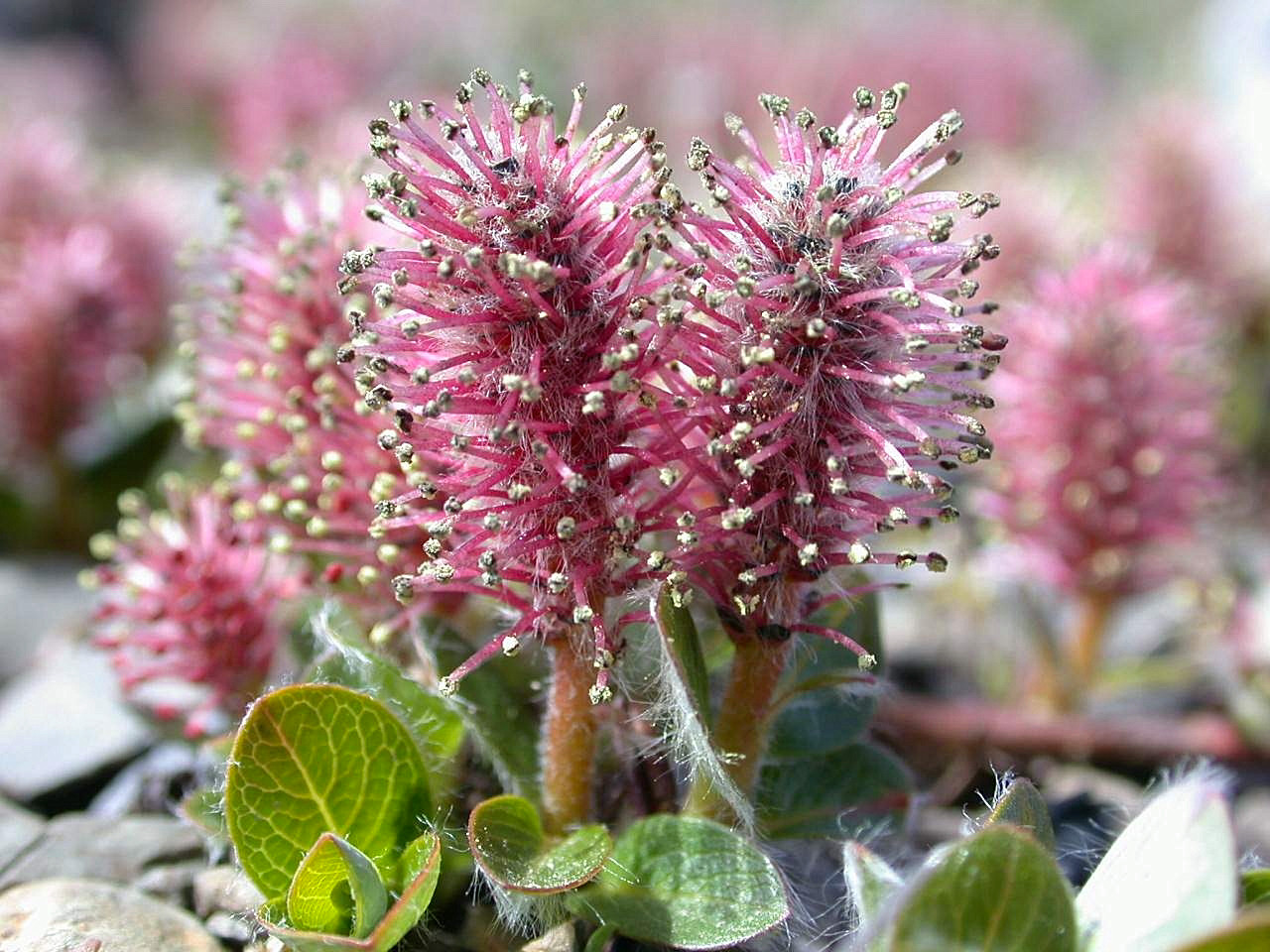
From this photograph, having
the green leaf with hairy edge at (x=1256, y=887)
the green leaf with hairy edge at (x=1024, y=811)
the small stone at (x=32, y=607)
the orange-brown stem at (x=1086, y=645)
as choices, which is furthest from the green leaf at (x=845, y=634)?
the small stone at (x=32, y=607)

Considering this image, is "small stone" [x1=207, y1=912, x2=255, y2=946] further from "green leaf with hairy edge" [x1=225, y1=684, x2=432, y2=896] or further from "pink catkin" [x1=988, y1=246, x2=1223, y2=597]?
"pink catkin" [x1=988, y1=246, x2=1223, y2=597]

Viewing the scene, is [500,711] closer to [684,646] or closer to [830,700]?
[684,646]

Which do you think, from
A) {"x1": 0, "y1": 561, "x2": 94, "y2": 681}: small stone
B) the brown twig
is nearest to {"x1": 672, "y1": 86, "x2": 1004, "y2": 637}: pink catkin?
the brown twig

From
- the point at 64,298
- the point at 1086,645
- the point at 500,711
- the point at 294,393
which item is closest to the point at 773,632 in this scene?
the point at 500,711

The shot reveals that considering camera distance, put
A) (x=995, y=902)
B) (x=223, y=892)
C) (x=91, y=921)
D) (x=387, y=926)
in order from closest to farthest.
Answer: (x=995, y=902) < (x=387, y=926) < (x=91, y=921) < (x=223, y=892)

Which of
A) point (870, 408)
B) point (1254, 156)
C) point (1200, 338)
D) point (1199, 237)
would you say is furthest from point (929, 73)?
point (870, 408)

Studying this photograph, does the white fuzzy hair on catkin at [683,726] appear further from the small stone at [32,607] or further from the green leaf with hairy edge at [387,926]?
the small stone at [32,607]
